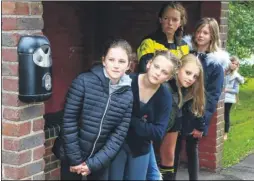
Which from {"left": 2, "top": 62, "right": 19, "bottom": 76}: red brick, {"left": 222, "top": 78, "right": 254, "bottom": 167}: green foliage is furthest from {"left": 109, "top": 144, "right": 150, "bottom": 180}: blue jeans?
{"left": 222, "top": 78, "right": 254, "bottom": 167}: green foliage

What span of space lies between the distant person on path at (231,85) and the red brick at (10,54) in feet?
7.49

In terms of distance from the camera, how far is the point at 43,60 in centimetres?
245

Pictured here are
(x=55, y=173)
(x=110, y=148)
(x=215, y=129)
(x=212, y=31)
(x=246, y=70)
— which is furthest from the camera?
(x=215, y=129)

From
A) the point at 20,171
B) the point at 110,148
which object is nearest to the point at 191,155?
the point at 110,148

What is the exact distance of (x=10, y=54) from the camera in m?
2.44

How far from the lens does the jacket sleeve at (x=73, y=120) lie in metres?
2.53

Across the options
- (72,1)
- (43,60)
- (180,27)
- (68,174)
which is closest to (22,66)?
(43,60)

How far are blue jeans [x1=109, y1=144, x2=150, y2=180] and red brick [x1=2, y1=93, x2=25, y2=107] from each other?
2.30 ft

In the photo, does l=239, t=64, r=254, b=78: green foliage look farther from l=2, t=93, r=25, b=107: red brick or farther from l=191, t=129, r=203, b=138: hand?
l=2, t=93, r=25, b=107: red brick

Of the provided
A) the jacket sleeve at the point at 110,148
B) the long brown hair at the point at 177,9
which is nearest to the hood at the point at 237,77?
the long brown hair at the point at 177,9

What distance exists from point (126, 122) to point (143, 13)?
2237 millimetres

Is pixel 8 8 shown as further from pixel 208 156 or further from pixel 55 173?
pixel 208 156

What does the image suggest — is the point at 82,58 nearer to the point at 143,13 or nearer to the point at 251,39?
the point at 143,13

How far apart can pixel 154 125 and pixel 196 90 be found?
0.60 meters
